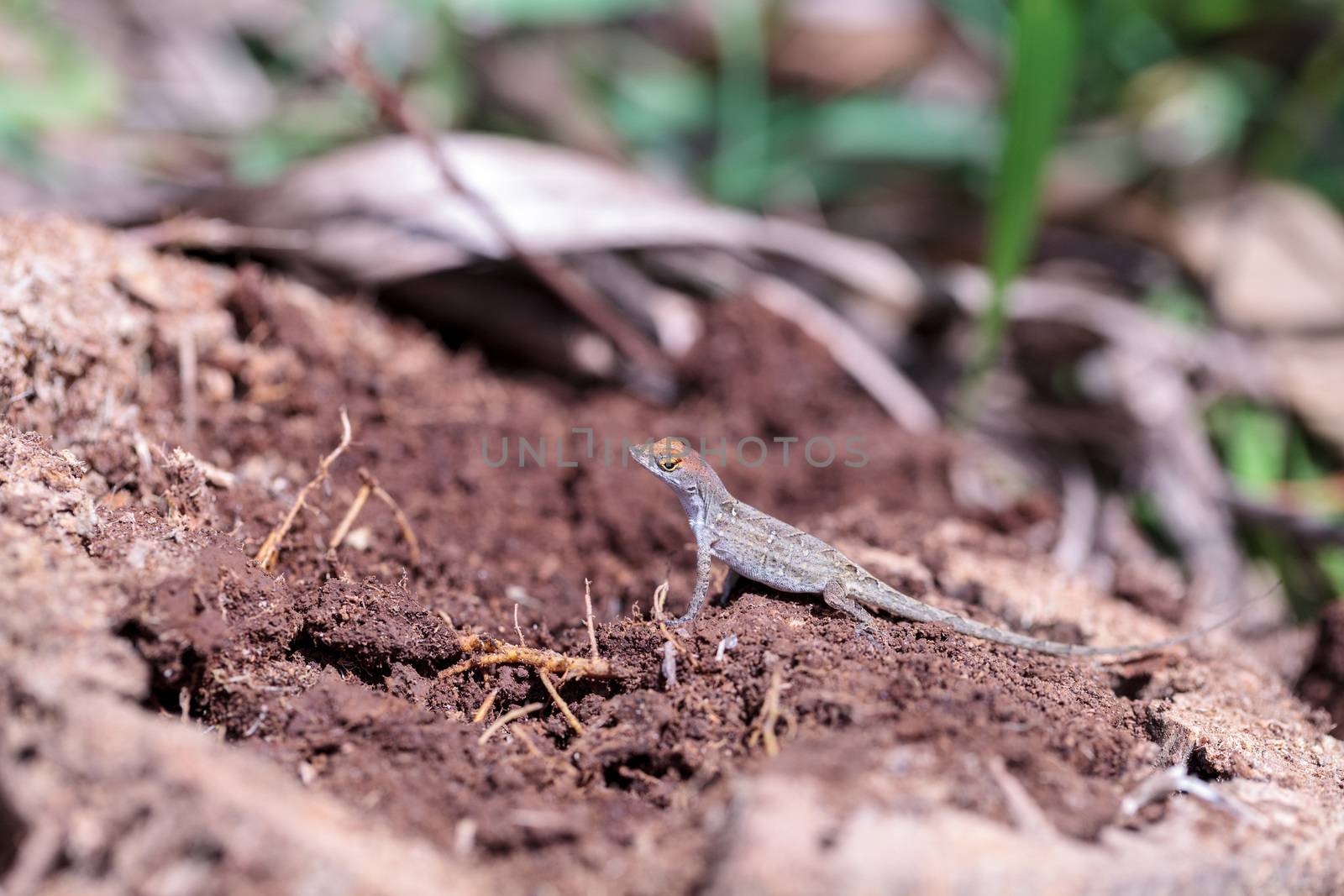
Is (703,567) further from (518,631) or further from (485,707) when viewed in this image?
(485,707)

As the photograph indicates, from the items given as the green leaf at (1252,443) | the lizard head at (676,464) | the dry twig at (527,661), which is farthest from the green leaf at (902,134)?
the dry twig at (527,661)

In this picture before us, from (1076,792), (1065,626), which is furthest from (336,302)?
(1076,792)

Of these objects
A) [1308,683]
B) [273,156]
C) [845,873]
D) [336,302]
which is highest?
[273,156]

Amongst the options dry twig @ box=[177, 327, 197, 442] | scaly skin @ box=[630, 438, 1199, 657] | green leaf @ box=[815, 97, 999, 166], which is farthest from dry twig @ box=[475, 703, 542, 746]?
green leaf @ box=[815, 97, 999, 166]

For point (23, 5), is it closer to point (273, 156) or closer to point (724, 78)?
point (273, 156)

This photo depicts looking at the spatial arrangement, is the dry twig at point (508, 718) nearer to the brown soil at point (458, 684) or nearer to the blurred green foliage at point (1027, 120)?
the brown soil at point (458, 684)

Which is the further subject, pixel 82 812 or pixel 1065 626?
pixel 1065 626

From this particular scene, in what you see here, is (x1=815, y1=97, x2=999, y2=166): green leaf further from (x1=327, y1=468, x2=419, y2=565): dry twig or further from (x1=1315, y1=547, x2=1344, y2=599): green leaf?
(x1=327, y1=468, x2=419, y2=565): dry twig
